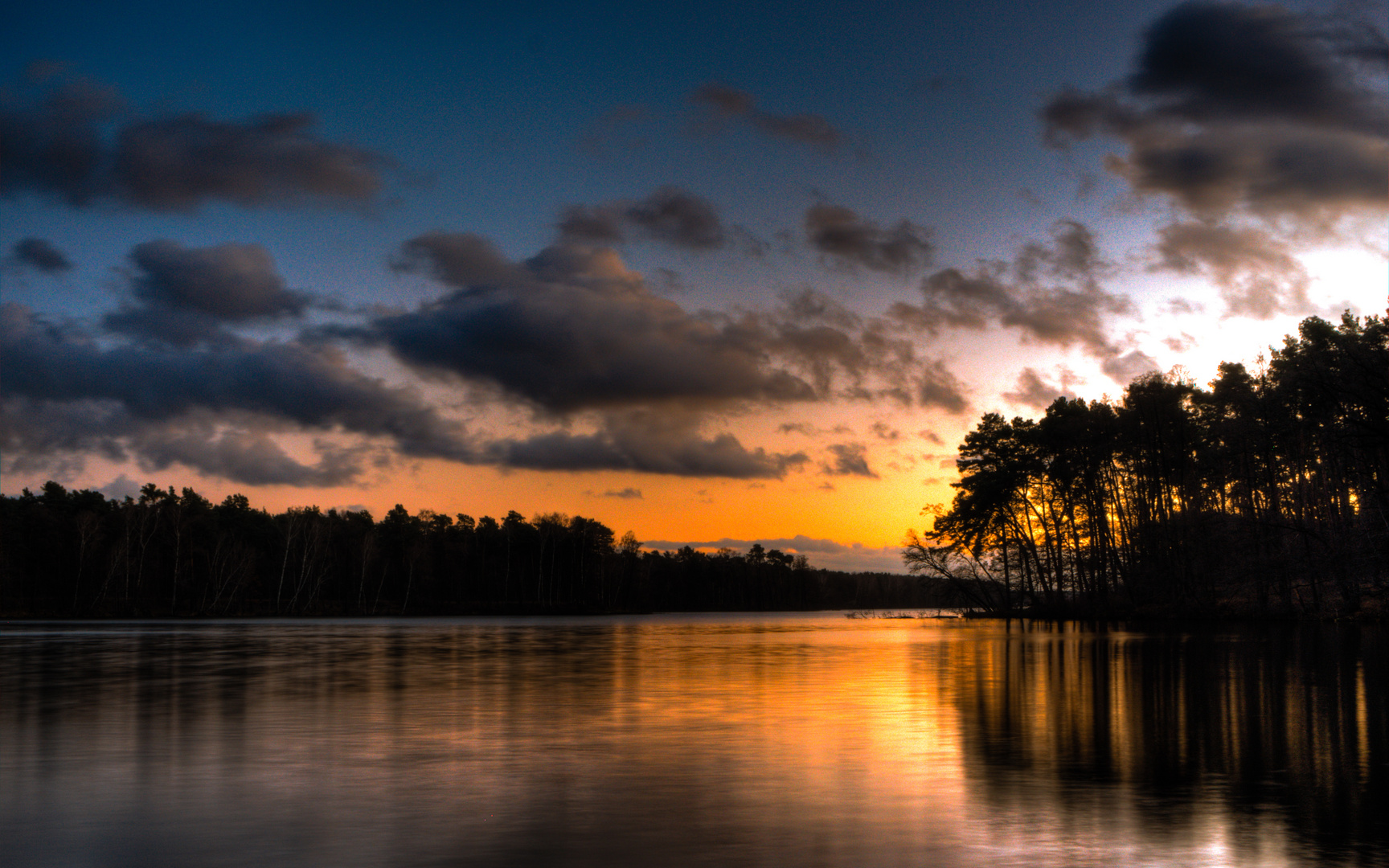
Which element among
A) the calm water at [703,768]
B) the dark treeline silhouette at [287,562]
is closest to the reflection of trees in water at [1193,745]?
the calm water at [703,768]

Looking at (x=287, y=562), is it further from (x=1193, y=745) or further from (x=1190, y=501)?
(x=1193, y=745)

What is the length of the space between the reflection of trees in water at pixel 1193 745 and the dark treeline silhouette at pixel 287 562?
6155 cm

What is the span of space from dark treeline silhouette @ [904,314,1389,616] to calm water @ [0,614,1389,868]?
1070 inches

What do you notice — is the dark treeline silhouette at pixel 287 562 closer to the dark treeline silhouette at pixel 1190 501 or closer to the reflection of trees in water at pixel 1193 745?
the dark treeline silhouette at pixel 1190 501

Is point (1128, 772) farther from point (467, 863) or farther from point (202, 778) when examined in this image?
point (202, 778)

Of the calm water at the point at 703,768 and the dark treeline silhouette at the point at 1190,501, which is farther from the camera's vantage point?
the dark treeline silhouette at the point at 1190,501

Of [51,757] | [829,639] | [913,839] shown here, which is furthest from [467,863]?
[829,639]

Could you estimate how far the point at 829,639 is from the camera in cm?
5200

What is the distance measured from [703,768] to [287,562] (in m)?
126

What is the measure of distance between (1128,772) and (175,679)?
23140 mm

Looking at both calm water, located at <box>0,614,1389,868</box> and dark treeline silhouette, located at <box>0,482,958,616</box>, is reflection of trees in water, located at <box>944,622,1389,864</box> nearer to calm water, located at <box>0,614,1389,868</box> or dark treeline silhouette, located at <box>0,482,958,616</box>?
calm water, located at <box>0,614,1389,868</box>

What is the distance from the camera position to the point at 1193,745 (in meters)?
14.1

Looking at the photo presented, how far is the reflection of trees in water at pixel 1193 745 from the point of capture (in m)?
9.59

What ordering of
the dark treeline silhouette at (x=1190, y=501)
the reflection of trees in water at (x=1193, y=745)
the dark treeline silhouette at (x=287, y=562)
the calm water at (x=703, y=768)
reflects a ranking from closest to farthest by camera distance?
the calm water at (x=703, y=768), the reflection of trees in water at (x=1193, y=745), the dark treeline silhouette at (x=1190, y=501), the dark treeline silhouette at (x=287, y=562)
